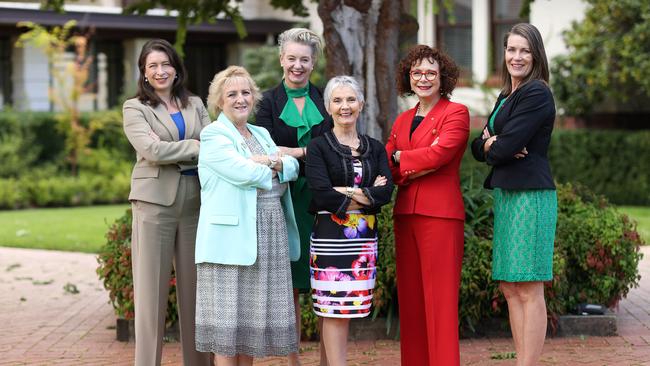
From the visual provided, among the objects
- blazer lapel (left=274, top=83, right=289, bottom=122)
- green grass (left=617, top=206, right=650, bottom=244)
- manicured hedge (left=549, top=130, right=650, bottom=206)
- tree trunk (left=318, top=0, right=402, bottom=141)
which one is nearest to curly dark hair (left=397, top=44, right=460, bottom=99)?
blazer lapel (left=274, top=83, right=289, bottom=122)

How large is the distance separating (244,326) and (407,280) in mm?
1017

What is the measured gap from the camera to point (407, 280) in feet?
18.4

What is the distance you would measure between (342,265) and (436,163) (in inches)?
30.3

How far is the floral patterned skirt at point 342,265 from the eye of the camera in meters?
5.31

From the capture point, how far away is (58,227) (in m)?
15.7

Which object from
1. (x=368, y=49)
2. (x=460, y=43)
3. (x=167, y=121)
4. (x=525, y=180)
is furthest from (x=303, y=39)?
(x=460, y=43)

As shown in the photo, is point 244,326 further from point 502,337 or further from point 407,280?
point 502,337

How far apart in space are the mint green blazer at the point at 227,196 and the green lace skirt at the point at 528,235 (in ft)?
4.58

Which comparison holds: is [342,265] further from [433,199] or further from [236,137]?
[236,137]

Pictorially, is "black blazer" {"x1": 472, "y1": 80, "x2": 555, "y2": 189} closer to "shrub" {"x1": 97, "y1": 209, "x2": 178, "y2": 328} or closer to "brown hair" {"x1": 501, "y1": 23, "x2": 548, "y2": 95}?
"brown hair" {"x1": 501, "y1": 23, "x2": 548, "y2": 95}

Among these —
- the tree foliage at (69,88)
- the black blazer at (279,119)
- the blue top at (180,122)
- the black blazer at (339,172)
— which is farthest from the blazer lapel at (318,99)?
the tree foliage at (69,88)

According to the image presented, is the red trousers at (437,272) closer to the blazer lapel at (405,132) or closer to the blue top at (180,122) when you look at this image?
the blazer lapel at (405,132)

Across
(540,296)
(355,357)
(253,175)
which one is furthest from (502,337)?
(253,175)

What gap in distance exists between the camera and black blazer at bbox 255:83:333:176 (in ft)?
19.0
